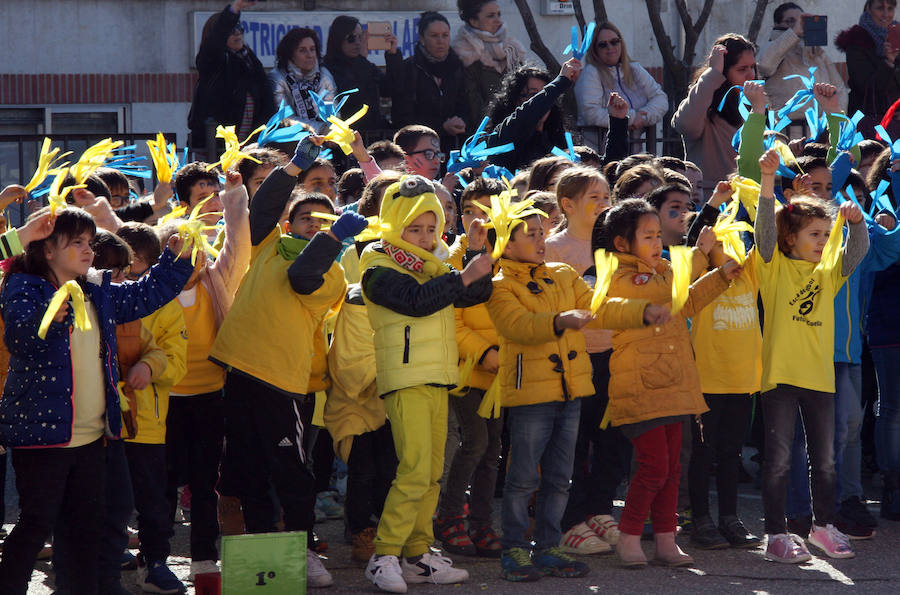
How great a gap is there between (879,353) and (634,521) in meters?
1.86

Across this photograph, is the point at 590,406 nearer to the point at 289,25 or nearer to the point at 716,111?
the point at 716,111

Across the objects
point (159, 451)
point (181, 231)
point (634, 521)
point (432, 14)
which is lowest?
point (634, 521)

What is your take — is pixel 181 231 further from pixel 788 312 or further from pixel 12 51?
pixel 12 51

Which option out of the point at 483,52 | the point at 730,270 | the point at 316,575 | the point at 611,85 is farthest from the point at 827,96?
the point at 316,575

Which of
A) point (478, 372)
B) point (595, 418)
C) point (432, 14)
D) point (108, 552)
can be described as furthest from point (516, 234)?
point (432, 14)

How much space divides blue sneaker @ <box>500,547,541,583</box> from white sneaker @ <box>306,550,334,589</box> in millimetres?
759

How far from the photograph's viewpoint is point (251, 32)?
14641 millimetres

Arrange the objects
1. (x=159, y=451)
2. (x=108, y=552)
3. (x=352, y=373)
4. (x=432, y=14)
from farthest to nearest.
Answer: (x=432, y=14) → (x=352, y=373) → (x=159, y=451) → (x=108, y=552)

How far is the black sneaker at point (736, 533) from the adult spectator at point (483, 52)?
16.3ft

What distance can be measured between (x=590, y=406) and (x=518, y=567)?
1.13 m

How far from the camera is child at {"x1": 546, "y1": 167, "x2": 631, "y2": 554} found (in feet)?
21.0

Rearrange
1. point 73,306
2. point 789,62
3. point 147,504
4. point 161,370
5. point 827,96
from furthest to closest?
point 789,62 → point 827,96 → point 147,504 → point 161,370 → point 73,306

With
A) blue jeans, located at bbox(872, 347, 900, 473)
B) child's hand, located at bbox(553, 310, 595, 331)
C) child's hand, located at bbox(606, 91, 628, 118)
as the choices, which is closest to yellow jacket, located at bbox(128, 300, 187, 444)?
child's hand, located at bbox(553, 310, 595, 331)

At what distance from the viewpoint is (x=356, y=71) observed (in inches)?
416
